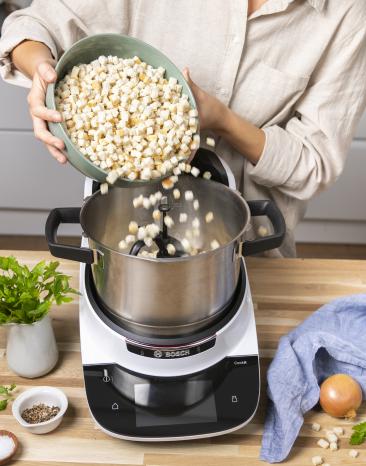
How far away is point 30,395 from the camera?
0.90 meters

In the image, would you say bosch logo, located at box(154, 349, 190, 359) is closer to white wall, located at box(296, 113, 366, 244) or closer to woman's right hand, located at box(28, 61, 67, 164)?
woman's right hand, located at box(28, 61, 67, 164)

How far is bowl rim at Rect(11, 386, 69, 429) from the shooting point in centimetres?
86

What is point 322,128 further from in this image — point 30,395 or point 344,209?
point 344,209

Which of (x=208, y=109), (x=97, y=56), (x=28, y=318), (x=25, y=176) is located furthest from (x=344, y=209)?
(x=28, y=318)

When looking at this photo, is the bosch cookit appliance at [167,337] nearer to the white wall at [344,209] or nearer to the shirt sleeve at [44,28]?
the shirt sleeve at [44,28]

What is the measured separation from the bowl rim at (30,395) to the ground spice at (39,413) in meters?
0.01

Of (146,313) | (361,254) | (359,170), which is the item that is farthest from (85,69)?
(361,254)

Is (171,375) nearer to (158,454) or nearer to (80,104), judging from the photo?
(158,454)

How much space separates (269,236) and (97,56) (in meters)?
0.38

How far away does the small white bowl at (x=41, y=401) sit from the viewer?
0.87 m

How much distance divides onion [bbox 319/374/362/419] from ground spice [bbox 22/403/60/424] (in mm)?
375

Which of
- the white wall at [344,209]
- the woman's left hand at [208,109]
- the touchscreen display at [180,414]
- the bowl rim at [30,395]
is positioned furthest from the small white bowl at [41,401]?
the white wall at [344,209]

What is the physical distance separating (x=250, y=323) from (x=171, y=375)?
140 millimetres

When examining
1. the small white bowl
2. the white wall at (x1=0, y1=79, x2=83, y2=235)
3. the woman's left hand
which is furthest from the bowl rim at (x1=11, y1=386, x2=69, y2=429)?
the white wall at (x1=0, y1=79, x2=83, y2=235)
